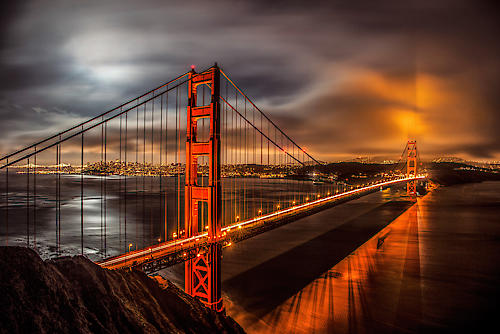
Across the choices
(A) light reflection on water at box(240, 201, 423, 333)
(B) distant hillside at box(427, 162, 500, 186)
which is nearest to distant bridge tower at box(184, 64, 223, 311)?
(A) light reflection on water at box(240, 201, 423, 333)

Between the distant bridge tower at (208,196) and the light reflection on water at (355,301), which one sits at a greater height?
the distant bridge tower at (208,196)

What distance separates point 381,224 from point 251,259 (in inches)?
854

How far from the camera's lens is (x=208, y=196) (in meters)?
12.5

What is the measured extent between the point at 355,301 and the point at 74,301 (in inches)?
483

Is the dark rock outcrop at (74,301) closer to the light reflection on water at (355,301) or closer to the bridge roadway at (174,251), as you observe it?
the bridge roadway at (174,251)

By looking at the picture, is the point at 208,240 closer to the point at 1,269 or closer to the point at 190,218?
the point at 190,218

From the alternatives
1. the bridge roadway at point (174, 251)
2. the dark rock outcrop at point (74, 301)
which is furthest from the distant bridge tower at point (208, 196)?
the dark rock outcrop at point (74, 301)

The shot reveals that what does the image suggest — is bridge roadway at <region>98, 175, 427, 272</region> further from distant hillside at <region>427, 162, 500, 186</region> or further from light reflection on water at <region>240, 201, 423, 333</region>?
distant hillside at <region>427, 162, 500, 186</region>

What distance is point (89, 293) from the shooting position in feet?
19.0

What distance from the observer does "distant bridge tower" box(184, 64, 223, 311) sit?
1191cm

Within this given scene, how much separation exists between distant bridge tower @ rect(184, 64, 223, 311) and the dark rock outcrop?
3.94m

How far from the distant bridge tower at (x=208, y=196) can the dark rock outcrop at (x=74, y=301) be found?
3.94 m

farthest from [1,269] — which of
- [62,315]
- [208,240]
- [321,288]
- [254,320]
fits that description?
[321,288]

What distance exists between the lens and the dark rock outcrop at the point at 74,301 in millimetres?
4367
